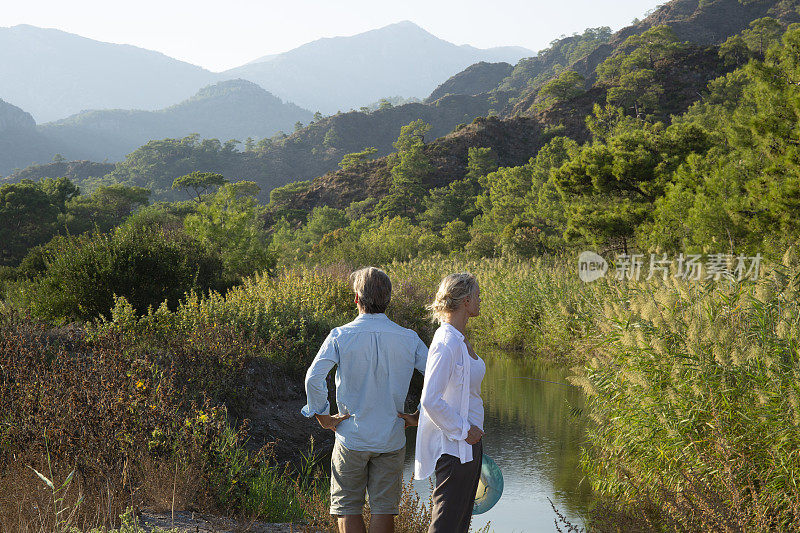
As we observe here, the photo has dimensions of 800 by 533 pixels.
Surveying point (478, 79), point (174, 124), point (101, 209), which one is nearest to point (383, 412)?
point (101, 209)

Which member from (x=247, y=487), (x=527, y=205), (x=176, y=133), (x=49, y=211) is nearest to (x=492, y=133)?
(x=527, y=205)

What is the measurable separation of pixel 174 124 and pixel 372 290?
190m

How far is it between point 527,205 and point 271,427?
84.0ft

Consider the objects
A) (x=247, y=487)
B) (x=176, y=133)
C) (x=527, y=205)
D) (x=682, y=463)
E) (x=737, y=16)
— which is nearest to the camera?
(x=247, y=487)

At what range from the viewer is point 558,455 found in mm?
7531

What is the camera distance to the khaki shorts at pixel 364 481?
10.5 ft

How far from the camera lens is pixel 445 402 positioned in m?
2.81

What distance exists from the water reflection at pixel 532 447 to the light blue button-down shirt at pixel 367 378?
287cm

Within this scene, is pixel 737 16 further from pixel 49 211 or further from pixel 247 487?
pixel 247 487

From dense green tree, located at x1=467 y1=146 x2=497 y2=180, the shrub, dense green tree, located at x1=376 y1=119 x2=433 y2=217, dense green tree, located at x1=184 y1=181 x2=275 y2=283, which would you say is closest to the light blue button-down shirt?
the shrub

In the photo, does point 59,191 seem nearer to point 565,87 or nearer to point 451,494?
point 565,87

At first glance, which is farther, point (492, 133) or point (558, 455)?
point (492, 133)

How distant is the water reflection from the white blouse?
3012 mm

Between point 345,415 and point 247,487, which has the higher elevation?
point 345,415
